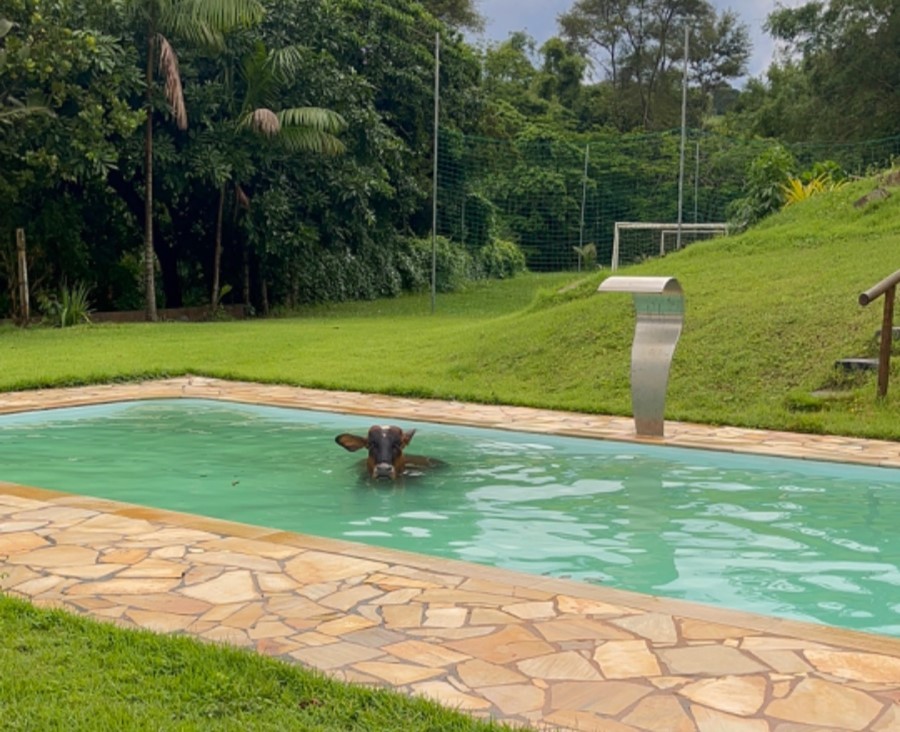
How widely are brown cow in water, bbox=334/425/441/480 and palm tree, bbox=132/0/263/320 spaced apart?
1300cm

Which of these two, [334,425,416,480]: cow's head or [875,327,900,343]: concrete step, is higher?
[875,327,900,343]: concrete step

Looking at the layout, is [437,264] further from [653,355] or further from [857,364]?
[653,355]

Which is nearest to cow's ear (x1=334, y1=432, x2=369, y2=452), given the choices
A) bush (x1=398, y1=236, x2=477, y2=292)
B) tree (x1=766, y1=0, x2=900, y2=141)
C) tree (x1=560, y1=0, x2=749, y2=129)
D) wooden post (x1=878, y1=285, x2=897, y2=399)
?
wooden post (x1=878, y1=285, x2=897, y2=399)

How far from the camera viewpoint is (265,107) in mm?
20234

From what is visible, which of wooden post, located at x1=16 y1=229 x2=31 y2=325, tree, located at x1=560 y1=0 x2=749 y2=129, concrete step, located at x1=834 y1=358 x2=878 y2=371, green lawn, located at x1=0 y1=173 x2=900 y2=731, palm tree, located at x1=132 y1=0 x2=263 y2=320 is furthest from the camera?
tree, located at x1=560 y1=0 x2=749 y2=129

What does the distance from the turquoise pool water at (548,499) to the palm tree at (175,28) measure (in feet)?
34.4

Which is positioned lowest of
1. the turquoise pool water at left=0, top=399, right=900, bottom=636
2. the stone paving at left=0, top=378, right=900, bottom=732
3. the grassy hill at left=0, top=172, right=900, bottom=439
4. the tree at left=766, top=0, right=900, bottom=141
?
the turquoise pool water at left=0, top=399, right=900, bottom=636

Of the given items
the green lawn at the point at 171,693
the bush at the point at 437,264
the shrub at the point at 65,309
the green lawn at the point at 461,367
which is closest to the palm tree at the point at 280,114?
the shrub at the point at 65,309

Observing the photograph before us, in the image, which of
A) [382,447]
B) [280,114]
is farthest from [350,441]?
[280,114]

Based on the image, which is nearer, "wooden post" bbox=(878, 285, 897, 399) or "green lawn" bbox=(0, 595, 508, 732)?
"green lawn" bbox=(0, 595, 508, 732)

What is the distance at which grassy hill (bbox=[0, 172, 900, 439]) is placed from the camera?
352 inches

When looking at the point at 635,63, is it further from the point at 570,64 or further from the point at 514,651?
the point at 514,651

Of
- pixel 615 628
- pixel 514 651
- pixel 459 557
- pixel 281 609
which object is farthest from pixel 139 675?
pixel 459 557

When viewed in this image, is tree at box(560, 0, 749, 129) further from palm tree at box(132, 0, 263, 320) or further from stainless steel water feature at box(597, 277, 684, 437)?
stainless steel water feature at box(597, 277, 684, 437)
